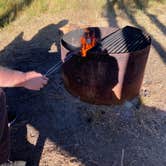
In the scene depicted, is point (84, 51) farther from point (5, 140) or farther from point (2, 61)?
point (2, 61)

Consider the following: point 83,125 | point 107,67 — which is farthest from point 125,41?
point 83,125

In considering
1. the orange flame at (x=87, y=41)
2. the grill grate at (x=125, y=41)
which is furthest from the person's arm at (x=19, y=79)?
the grill grate at (x=125, y=41)

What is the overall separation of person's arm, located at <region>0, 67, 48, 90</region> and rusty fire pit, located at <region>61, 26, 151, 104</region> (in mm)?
979

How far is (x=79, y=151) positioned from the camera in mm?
3428

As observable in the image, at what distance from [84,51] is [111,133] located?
3.26ft

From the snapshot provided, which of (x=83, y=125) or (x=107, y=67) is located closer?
(x=107, y=67)

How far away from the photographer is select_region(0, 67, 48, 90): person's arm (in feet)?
8.38

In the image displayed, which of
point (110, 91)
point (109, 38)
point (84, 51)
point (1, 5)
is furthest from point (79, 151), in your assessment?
point (1, 5)

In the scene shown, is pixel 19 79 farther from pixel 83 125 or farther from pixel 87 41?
pixel 87 41

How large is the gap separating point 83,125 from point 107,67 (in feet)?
2.52

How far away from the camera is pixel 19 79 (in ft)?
8.55

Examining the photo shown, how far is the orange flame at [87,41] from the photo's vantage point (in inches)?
141

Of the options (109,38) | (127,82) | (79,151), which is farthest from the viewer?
(109,38)

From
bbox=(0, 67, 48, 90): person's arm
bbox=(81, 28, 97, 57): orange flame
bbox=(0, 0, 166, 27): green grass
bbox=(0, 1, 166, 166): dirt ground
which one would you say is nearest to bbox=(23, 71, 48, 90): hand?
bbox=(0, 67, 48, 90): person's arm
